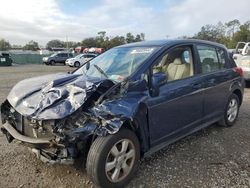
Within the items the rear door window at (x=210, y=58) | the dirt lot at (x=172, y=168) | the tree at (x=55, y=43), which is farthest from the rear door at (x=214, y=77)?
the tree at (x=55, y=43)

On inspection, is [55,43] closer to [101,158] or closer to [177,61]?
[177,61]

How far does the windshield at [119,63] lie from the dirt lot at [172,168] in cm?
126

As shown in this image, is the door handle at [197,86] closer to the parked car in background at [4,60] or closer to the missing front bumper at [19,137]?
the missing front bumper at [19,137]

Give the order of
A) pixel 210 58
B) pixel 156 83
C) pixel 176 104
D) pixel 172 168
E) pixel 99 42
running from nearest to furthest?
pixel 156 83 → pixel 172 168 → pixel 176 104 → pixel 210 58 → pixel 99 42

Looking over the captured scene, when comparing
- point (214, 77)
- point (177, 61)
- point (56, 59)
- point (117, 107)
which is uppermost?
point (177, 61)

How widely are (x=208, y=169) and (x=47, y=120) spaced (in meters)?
2.18

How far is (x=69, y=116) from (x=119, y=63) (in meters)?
1.41

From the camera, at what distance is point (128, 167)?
354 centimetres

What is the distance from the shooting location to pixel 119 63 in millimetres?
4281

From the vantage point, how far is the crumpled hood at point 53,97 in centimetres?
318

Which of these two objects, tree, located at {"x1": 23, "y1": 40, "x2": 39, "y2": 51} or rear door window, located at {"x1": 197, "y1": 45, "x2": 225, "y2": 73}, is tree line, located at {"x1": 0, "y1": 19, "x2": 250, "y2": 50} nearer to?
tree, located at {"x1": 23, "y1": 40, "x2": 39, "y2": 51}

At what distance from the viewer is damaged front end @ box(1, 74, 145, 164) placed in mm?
3137

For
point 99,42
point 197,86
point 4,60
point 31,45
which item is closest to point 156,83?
point 197,86

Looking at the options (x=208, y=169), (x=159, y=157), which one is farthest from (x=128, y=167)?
(x=208, y=169)
